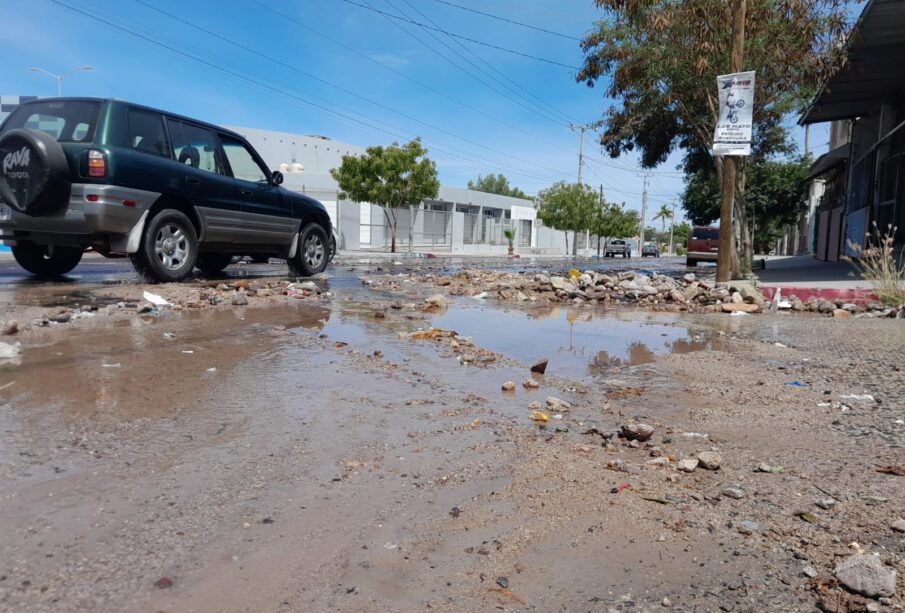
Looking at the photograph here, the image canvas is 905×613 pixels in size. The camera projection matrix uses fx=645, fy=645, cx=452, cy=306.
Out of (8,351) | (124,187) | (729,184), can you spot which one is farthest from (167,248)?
(729,184)

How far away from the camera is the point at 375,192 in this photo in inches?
1299

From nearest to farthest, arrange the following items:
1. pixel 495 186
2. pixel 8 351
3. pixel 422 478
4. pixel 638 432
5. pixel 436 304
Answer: pixel 422 478 < pixel 638 432 < pixel 8 351 < pixel 436 304 < pixel 495 186

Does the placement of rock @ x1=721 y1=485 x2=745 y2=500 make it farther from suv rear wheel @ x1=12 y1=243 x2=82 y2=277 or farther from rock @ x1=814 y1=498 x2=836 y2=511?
suv rear wheel @ x1=12 y1=243 x2=82 y2=277

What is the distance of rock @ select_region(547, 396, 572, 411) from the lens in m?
3.83

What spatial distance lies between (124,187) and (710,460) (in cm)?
→ 686

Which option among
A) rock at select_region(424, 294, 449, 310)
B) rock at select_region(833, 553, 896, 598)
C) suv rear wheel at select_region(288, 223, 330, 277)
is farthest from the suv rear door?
rock at select_region(833, 553, 896, 598)

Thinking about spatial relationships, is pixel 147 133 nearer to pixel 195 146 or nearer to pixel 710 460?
pixel 195 146

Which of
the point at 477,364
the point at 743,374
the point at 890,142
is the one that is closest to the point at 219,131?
the point at 477,364

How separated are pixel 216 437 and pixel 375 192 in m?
30.7

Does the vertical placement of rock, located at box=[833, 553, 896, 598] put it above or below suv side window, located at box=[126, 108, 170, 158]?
below

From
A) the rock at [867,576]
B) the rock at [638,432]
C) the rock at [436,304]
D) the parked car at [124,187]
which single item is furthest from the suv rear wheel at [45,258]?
the rock at [867,576]

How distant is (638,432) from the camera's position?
3275 mm

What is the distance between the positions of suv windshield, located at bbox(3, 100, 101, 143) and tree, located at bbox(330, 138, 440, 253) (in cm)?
2560

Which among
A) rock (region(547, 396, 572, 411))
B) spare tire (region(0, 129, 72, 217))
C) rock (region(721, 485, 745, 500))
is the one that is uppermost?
spare tire (region(0, 129, 72, 217))
